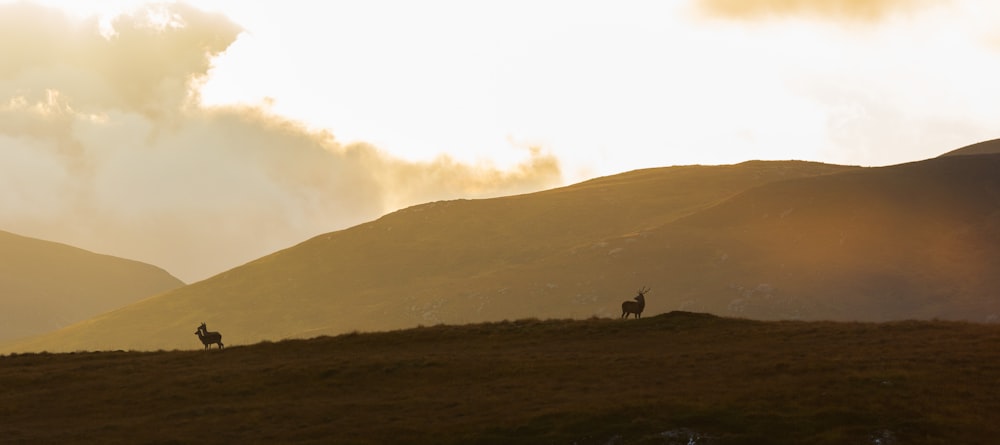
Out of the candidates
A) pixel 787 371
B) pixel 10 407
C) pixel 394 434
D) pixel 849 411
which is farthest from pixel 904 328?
pixel 10 407

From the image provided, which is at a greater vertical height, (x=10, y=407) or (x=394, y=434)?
(x=10, y=407)

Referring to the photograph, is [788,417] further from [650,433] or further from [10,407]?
[10,407]

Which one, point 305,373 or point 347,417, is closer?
point 347,417

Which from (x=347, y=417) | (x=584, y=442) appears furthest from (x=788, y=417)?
(x=347, y=417)

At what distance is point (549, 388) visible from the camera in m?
44.0

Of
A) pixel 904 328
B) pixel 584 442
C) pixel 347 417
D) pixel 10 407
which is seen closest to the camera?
pixel 584 442

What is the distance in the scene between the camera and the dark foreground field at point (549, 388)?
3609cm

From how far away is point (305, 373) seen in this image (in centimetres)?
5075

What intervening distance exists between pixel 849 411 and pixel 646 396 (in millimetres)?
7840

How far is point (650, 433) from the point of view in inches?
1406

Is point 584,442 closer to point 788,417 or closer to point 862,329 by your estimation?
point 788,417

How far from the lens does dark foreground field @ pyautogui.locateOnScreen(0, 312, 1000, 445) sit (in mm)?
36094

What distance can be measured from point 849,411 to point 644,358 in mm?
13886

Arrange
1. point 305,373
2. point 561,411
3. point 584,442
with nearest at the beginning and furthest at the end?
point 584,442, point 561,411, point 305,373
